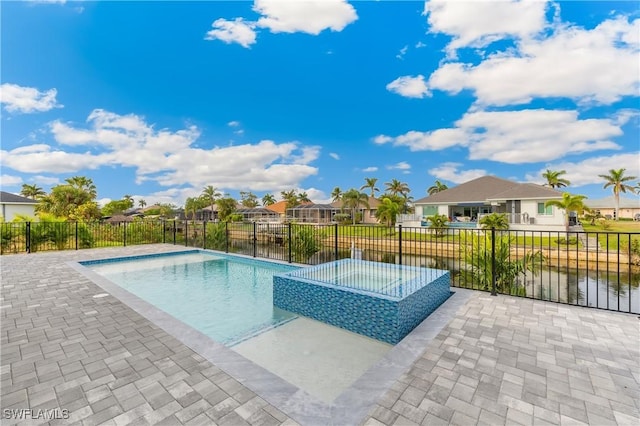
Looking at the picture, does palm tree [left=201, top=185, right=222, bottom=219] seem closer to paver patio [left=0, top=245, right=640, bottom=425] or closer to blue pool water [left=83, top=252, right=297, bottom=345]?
blue pool water [left=83, top=252, right=297, bottom=345]

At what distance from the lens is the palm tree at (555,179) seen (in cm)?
3028

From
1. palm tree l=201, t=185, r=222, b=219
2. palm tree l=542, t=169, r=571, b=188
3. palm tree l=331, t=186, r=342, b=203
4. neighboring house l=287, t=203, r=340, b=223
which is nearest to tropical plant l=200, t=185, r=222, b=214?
palm tree l=201, t=185, r=222, b=219

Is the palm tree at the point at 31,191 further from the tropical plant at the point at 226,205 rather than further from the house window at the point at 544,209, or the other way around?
the house window at the point at 544,209

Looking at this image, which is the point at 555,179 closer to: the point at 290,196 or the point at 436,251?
the point at 436,251

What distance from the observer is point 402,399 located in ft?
6.57

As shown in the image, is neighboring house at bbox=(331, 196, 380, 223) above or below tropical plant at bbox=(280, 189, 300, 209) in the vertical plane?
below

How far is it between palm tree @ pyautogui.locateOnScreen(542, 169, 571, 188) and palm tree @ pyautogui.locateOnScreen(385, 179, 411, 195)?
17.6m

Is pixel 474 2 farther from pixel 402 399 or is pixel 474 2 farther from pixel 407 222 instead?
pixel 407 222

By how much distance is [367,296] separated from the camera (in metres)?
3.64

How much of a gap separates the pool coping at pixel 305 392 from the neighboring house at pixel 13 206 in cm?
2905

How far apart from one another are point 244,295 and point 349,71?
15531 mm

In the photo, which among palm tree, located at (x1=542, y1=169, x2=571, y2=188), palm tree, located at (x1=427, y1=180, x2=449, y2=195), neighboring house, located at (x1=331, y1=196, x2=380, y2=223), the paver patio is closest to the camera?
the paver patio

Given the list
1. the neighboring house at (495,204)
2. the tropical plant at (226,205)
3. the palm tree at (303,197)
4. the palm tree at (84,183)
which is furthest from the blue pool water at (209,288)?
the palm tree at (303,197)

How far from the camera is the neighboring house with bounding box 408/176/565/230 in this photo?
18.7 metres
